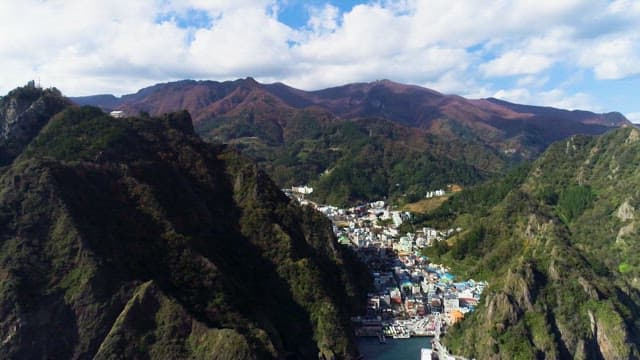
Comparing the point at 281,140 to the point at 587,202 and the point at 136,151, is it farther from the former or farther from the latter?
the point at 136,151

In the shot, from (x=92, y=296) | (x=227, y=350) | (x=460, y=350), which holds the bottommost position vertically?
(x=460, y=350)

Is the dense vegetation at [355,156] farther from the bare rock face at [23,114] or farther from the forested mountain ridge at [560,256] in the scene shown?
the bare rock face at [23,114]

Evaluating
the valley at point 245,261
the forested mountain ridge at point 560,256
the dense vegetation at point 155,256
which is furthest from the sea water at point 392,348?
the forested mountain ridge at point 560,256

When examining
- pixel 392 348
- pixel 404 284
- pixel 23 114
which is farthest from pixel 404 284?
pixel 23 114

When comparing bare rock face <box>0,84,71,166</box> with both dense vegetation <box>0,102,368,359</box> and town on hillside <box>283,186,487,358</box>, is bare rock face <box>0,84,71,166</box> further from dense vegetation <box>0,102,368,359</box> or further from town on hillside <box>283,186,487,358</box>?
town on hillside <box>283,186,487,358</box>

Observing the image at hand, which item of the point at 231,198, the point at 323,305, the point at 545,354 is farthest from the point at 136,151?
the point at 545,354

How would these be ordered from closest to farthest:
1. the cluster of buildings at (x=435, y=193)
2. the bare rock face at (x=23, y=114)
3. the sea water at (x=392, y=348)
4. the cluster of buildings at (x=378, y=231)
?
the sea water at (x=392, y=348)
the bare rock face at (x=23, y=114)
the cluster of buildings at (x=378, y=231)
the cluster of buildings at (x=435, y=193)
